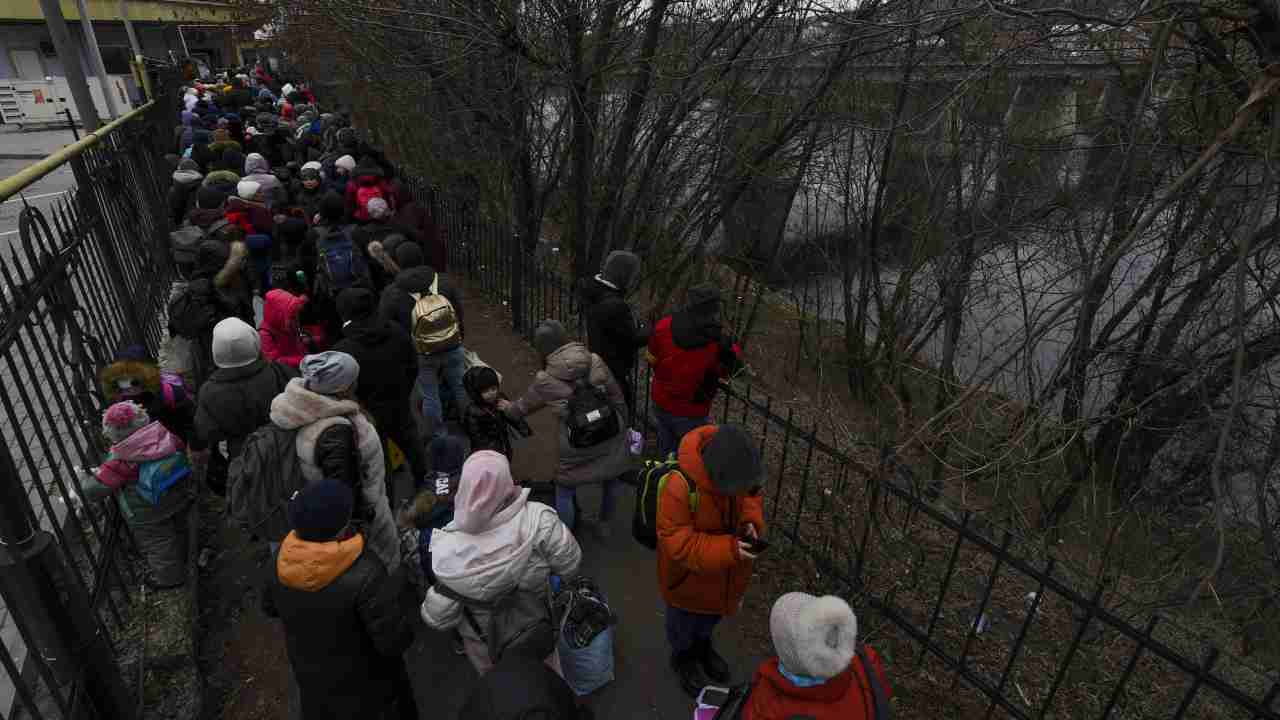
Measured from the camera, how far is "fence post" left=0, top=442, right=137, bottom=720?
A: 88.0 inches

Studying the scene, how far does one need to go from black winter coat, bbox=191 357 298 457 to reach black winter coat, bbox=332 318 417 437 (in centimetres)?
40

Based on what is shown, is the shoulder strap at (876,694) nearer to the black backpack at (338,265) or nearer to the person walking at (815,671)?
the person walking at (815,671)

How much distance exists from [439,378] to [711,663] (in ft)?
7.72

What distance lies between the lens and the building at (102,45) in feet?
76.0

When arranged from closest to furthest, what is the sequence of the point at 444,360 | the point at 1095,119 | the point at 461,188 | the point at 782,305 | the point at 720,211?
the point at 444,360, the point at 1095,119, the point at 720,211, the point at 461,188, the point at 782,305

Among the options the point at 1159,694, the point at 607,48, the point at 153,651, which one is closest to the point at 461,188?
the point at 607,48

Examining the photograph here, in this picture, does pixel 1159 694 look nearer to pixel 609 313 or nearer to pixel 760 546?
pixel 760 546

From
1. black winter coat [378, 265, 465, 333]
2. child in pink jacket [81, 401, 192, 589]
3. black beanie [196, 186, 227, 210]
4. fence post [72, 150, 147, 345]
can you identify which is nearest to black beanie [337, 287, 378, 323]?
black winter coat [378, 265, 465, 333]

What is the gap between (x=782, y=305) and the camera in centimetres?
1259

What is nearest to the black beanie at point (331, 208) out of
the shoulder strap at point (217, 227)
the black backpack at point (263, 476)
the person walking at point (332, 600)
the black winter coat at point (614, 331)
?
the shoulder strap at point (217, 227)

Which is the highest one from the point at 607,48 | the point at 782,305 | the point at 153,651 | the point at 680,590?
the point at 607,48

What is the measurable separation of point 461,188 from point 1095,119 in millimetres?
8311

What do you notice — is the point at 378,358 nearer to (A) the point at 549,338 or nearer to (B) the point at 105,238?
(A) the point at 549,338

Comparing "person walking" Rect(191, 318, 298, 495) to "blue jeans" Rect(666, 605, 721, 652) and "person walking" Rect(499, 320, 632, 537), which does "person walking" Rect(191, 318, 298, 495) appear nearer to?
"person walking" Rect(499, 320, 632, 537)
